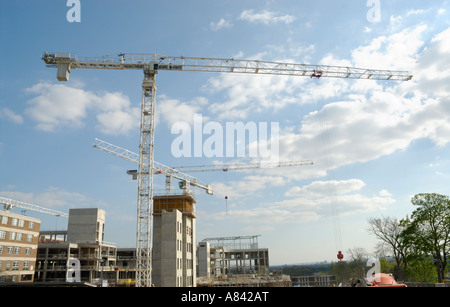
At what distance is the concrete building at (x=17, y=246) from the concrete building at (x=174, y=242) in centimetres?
2817

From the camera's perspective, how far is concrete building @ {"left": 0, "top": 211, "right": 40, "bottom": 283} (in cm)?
6594

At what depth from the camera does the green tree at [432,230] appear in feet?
154

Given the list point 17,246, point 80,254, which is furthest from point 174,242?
point 80,254

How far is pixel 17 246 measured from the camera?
6994 centimetres

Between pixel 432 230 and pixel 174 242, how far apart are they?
151 ft

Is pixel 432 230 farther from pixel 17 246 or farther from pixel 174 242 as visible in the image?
pixel 17 246

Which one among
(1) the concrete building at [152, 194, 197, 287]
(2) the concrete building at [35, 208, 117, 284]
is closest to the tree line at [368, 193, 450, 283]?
(1) the concrete building at [152, 194, 197, 287]

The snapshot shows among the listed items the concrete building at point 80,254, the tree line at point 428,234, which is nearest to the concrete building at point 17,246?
A: the concrete building at point 80,254

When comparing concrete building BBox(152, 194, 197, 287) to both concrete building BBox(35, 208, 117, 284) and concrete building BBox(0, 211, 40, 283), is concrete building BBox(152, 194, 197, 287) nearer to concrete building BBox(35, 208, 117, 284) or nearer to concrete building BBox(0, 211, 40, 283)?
concrete building BBox(35, 208, 117, 284)

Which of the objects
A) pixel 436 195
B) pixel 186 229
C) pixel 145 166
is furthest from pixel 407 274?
pixel 145 166

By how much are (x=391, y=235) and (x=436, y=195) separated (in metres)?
11.0

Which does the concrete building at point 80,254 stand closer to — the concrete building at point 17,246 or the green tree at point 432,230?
the concrete building at point 17,246
